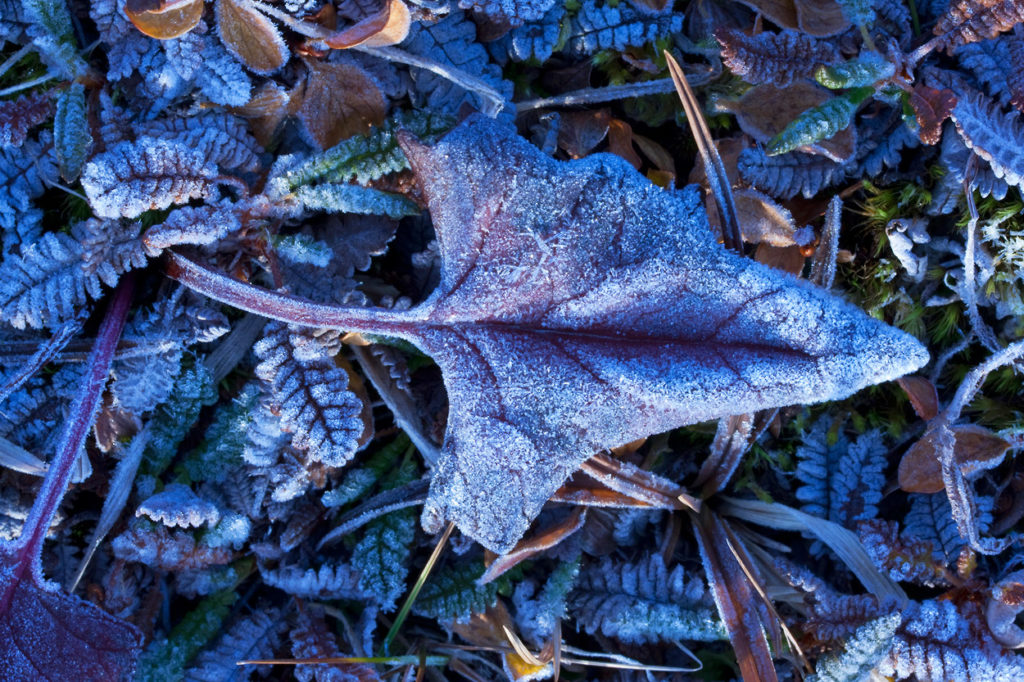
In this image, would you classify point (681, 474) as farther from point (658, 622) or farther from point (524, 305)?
point (524, 305)

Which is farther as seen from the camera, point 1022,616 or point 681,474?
point 681,474

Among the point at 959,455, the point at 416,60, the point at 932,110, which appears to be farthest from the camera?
the point at 959,455

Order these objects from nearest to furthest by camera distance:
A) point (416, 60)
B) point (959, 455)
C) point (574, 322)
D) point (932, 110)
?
point (574, 322) < point (932, 110) < point (416, 60) < point (959, 455)

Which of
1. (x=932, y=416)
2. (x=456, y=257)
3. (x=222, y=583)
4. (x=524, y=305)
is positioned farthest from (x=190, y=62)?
(x=932, y=416)

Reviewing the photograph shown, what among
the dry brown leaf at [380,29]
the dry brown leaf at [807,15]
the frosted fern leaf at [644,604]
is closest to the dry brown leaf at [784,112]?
the dry brown leaf at [807,15]

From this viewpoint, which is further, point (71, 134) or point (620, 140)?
point (620, 140)

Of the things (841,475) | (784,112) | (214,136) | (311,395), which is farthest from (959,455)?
(214,136)

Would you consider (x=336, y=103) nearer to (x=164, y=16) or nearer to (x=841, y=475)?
(x=164, y=16)
